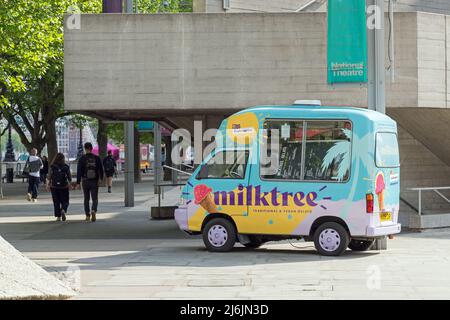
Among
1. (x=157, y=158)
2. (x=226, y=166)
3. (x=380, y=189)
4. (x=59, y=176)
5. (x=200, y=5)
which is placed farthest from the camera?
(x=157, y=158)

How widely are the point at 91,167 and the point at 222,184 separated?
24.8ft

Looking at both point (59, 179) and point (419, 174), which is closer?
point (419, 174)

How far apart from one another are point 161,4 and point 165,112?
32900mm

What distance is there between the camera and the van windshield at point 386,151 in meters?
14.7

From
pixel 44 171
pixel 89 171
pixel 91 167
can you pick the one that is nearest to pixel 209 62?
pixel 91 167

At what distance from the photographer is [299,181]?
48.8 ft

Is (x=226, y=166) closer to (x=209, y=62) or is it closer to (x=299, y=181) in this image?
(x=299, y=181)

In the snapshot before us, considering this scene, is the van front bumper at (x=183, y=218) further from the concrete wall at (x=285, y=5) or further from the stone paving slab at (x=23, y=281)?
the concrete wall at (x=285, y=5)

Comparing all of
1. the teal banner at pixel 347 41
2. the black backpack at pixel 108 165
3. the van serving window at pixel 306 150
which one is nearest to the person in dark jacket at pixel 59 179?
the teal banner at pixel 347 41

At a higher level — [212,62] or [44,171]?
[212,62]

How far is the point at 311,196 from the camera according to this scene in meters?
14.7

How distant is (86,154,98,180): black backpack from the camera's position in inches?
A: 869

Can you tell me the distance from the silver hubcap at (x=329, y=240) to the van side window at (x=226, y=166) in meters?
1.64

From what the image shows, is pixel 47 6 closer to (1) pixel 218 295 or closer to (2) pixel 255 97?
(2) pixel 255 97
